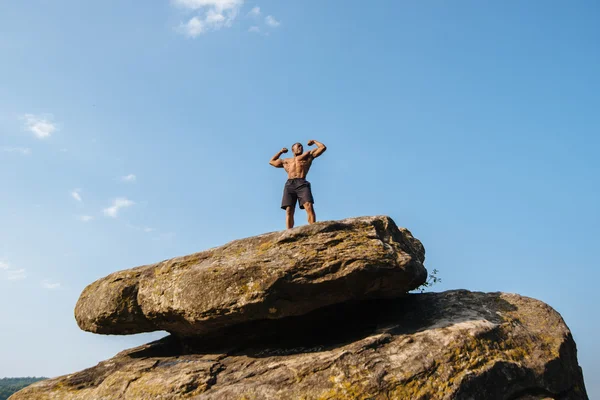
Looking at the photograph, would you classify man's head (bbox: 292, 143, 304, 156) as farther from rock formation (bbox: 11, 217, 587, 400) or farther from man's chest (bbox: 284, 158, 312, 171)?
rock formation (bbox: 11, 217, 587, 400)

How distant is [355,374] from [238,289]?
3.28m

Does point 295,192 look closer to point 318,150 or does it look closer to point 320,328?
point 318,150

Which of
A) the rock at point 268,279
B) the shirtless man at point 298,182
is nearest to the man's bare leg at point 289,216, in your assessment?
the shirtless man at point 298,182

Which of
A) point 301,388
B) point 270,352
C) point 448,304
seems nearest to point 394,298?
point 448,304

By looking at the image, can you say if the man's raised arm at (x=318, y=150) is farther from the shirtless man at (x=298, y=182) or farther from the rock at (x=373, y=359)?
the rock at (x=373, y=359)

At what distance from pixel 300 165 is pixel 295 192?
1.00m

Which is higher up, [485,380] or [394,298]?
[394,298]

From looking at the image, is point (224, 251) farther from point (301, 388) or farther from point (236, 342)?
point (301, 388)

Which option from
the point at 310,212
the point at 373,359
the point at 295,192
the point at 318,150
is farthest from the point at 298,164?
the point at 373,359

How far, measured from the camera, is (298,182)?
613 inches

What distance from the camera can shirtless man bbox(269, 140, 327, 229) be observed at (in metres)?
15.2

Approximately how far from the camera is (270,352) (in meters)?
11.9

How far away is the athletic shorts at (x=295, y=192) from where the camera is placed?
50.1ft

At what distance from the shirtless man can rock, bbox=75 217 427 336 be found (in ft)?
10.6
